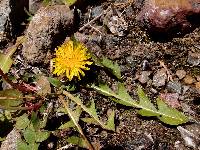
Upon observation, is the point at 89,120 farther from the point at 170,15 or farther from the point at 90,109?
the point at 170,15

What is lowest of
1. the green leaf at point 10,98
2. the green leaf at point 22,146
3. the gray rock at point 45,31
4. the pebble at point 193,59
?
the green leaf at point 22,146

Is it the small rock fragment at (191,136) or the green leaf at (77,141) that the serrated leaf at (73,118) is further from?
the small rock fragment at (191,136)

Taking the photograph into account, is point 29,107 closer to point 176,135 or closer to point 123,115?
point 123,115

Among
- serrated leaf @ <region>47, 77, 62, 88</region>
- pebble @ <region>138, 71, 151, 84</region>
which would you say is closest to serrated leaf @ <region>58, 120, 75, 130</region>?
serrated leaf @ <region>47, 77, 62, 88</region>

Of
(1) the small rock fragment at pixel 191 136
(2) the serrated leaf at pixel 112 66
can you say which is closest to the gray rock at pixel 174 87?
(1) the small rock fragment at pixel 191 136

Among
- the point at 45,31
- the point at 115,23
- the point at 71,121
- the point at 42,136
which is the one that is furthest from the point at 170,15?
the point at 42,136

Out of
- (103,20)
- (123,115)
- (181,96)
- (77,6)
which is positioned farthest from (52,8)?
(181,96)

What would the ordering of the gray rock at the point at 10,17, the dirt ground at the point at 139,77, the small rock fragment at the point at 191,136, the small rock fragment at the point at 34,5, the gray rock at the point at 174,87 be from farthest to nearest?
the small rock fragment at the point at 34,5 < the gray rock at the point at 10,17 < the gray rock at the point at 174,87 < the dirt ground at the point at 139,77 < the small rock fragment at the point at 191,136
